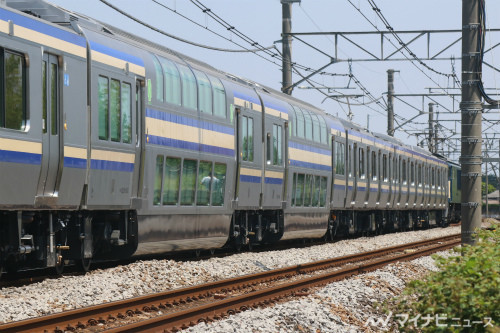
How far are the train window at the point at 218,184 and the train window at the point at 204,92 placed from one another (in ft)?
4.01

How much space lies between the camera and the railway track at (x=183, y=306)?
10031mm

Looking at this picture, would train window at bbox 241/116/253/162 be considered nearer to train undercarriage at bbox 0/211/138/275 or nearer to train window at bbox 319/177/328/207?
train undercarriage at bbox 0/211/138/275

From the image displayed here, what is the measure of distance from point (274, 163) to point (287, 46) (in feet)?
21.2

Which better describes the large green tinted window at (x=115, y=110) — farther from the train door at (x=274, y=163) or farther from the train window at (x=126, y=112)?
the train door at (x=274, y=163)

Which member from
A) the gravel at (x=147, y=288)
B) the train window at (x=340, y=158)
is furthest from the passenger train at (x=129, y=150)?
the train window at (x=340, y=158)

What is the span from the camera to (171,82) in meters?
17.0

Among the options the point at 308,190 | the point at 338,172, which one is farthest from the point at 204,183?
the point at 338,172

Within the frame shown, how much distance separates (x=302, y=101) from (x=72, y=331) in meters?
18.3

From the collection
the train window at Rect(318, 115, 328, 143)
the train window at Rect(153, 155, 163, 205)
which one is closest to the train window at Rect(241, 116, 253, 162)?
the train window at Rect(153, 155, 163, 205)

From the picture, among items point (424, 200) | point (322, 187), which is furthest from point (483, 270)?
point (424, 200)

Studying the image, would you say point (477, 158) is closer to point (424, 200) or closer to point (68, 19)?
point (68, 19)

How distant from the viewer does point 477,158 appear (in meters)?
16.9

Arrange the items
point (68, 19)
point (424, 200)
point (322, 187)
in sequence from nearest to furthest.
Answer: point (68, 19) → point (322, 187) → point (424, 200)

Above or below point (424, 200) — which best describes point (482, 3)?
above
